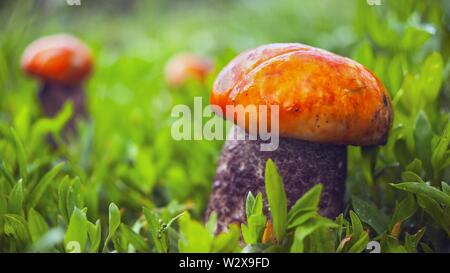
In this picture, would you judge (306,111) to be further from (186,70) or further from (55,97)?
(186,70)

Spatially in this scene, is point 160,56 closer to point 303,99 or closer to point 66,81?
point 66,81

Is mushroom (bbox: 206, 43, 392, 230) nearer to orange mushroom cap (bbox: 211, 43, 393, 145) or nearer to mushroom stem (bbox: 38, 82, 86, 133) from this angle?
orange mushroom cap (bbox: 211, 43, 393, 145)

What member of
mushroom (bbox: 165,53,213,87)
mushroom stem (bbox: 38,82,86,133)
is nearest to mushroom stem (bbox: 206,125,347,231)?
mushroom stem (bbox: 38,82,86,133)

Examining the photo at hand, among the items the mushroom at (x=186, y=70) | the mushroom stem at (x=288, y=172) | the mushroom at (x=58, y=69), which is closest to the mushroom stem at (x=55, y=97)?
the mushroom at (x=58, y=69)

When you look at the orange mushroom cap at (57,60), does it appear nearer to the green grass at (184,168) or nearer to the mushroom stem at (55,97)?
the mushroom stem at (55,97)

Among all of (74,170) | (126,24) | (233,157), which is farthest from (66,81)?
(126,24)

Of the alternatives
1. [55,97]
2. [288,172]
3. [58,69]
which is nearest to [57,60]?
[58,69]
